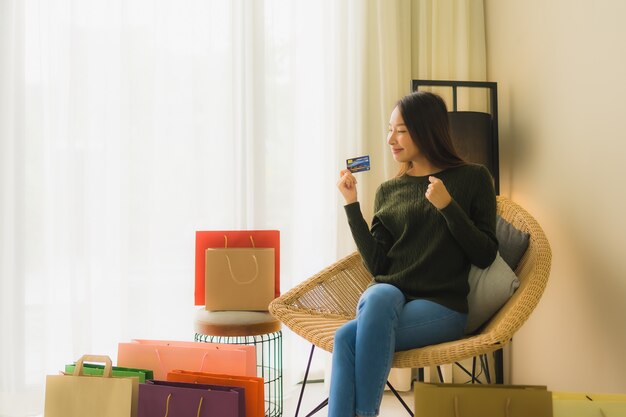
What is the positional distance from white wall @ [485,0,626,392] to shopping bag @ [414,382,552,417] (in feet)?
1.86

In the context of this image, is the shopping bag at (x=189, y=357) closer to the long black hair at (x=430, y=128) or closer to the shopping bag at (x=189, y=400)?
the shopping bag at (x=189, y=400)

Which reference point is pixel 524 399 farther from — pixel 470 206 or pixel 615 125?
pixel 615 125

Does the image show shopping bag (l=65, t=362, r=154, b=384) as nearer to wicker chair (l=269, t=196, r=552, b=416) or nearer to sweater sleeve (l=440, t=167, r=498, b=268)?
wicker chair (l=269, t=196, r=552, b=416)

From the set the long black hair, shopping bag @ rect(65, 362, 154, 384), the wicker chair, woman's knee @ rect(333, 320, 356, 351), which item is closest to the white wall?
the wicker chair

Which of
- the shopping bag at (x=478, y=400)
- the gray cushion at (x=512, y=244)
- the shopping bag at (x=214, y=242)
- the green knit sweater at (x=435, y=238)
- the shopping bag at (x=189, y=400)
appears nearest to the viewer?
the shopping bag at (x=478, y=400)

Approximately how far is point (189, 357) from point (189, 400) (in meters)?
0.26

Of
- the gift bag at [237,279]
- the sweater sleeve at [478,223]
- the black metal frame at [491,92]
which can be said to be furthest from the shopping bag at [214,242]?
the black metal frame at [491,92]

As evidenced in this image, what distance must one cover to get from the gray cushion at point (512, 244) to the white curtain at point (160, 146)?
769mm

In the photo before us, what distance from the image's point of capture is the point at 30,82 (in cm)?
229

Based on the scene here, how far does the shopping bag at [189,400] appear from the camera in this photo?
1415mm

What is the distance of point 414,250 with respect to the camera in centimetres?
164

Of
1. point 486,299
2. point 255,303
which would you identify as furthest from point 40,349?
point 486,299

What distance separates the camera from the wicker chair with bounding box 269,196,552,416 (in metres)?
1.34

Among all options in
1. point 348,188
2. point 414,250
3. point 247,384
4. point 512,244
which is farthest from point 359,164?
point 247,384
